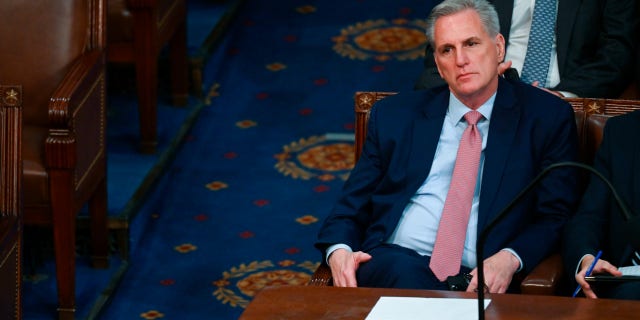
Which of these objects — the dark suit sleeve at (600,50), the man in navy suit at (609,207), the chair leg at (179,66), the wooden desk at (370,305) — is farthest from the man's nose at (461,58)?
the chair leg at (179,66)

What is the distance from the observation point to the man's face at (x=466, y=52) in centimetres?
320

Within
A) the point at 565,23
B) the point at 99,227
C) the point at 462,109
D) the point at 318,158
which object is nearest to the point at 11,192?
the point at 99,227

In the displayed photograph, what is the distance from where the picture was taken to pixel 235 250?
15.0 ft

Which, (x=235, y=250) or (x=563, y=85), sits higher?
(x=563, y=85)

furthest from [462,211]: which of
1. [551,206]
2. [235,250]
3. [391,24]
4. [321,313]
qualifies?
[391,24]

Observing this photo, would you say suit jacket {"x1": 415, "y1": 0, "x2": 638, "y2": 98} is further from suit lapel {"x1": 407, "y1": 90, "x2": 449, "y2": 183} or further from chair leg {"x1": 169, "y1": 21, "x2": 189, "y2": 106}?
chair leg {"x1": 169, "y1": 21, "x2": 189, "y2": 106}

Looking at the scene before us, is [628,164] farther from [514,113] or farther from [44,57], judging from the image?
[44,57]

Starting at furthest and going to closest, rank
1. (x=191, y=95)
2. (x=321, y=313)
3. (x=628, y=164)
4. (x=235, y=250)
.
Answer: (x=191, y=95) < (x=235, y=250) < (x=628, y=164) < (x=321, y=313)

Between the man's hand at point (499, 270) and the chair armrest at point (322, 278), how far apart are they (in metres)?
0.36

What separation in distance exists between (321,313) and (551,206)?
1001 millimetres

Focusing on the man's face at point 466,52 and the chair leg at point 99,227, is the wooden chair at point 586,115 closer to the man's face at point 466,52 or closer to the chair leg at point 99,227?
the man's face at point 466,52

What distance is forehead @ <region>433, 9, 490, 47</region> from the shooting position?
3.21 metres

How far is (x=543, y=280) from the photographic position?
295cm

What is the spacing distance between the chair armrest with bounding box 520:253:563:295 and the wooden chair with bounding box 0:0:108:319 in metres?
1.63
